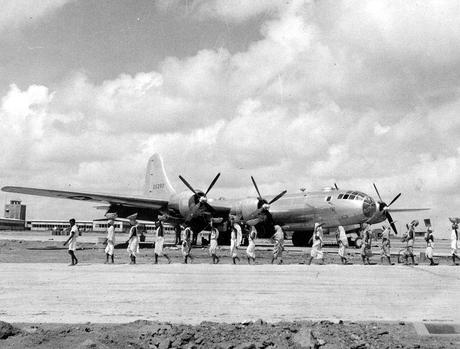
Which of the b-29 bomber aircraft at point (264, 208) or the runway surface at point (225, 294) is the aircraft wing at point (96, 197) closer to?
the b-29 bomber aircraft at point (264, 208)

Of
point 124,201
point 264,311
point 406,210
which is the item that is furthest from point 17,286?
point 406,210

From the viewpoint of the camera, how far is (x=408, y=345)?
21.2ft

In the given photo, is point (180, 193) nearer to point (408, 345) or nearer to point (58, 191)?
point (58, 191)

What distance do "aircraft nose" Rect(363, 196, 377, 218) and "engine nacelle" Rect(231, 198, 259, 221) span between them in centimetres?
710

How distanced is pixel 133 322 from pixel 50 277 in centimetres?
710

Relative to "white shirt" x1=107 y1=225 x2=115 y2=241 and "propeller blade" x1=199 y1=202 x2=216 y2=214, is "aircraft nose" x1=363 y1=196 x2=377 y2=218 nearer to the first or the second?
"propeller blade" x1=199 y1=202 x2=216 y2=214

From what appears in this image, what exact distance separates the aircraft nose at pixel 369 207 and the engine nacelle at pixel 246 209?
23.3 feet

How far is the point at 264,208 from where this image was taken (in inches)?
1303

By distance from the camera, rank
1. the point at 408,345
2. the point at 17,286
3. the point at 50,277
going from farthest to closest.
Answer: the point at 50,277
the point at 17,286
the point at 408,345

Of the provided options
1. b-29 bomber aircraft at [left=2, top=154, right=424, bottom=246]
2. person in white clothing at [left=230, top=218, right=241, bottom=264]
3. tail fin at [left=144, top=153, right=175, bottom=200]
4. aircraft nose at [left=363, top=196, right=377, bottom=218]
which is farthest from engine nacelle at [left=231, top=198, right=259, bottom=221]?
person in white clothing at [left=230, top=218, right=241, bottom=264]

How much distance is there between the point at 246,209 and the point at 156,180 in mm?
11577

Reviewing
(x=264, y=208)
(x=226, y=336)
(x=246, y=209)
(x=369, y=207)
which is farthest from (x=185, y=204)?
(x=226, y=336)

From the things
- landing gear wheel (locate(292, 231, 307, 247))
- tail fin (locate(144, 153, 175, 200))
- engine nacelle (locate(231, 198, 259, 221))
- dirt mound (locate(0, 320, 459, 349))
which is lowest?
dirt mound (locate(0, 320, 459, 349))

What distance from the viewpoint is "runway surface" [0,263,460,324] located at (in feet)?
27.8
